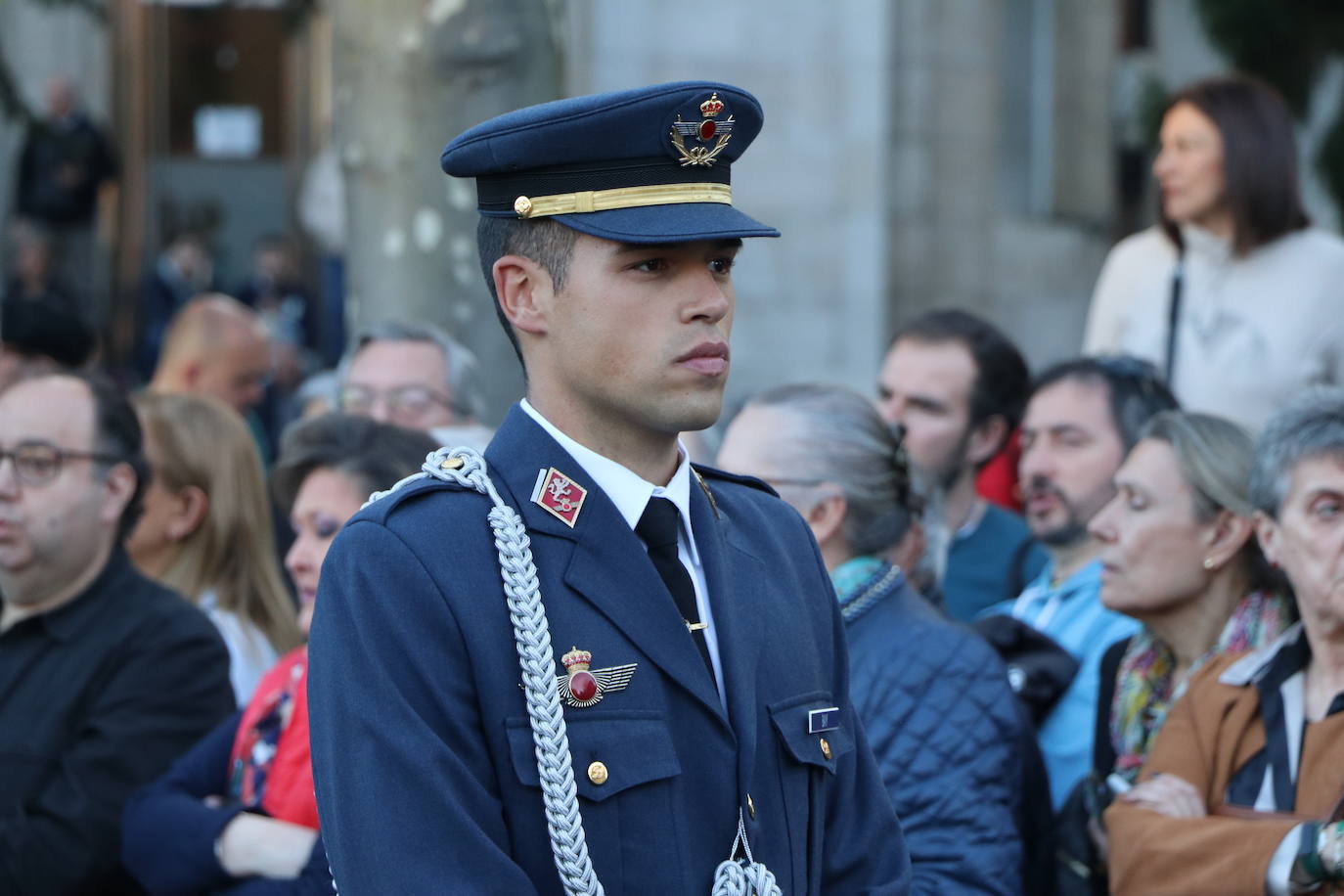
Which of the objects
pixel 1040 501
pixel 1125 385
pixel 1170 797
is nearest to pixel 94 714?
pixel 1170 797

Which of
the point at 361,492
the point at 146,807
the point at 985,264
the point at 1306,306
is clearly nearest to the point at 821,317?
the point at 985,264

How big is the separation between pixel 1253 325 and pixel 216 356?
13.3 feet

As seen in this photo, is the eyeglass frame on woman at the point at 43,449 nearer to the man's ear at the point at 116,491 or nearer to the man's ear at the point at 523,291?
the man's ear at the point at 116,491

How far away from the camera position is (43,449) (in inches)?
175

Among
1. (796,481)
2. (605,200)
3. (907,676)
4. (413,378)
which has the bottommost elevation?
(907,676)

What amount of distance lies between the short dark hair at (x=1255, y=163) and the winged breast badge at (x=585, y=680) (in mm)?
3976

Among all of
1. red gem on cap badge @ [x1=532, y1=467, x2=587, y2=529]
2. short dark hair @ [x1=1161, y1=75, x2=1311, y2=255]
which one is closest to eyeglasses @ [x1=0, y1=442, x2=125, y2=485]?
red gem on cap badge @ [x1=532, y1=467, x2=587, y2=529]

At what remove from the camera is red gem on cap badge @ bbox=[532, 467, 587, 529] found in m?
2.41

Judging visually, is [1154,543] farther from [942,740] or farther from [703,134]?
[703,134]

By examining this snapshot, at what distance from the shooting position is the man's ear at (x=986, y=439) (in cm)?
583

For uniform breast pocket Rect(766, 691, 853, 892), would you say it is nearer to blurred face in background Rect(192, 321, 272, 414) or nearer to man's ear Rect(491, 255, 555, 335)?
man's ear Rect(491, 255, 555, 335)

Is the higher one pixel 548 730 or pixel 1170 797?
pixel 548 730

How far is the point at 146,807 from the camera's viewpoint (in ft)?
13.0

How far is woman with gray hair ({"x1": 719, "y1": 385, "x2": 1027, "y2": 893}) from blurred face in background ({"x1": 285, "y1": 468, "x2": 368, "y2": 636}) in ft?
2.99
